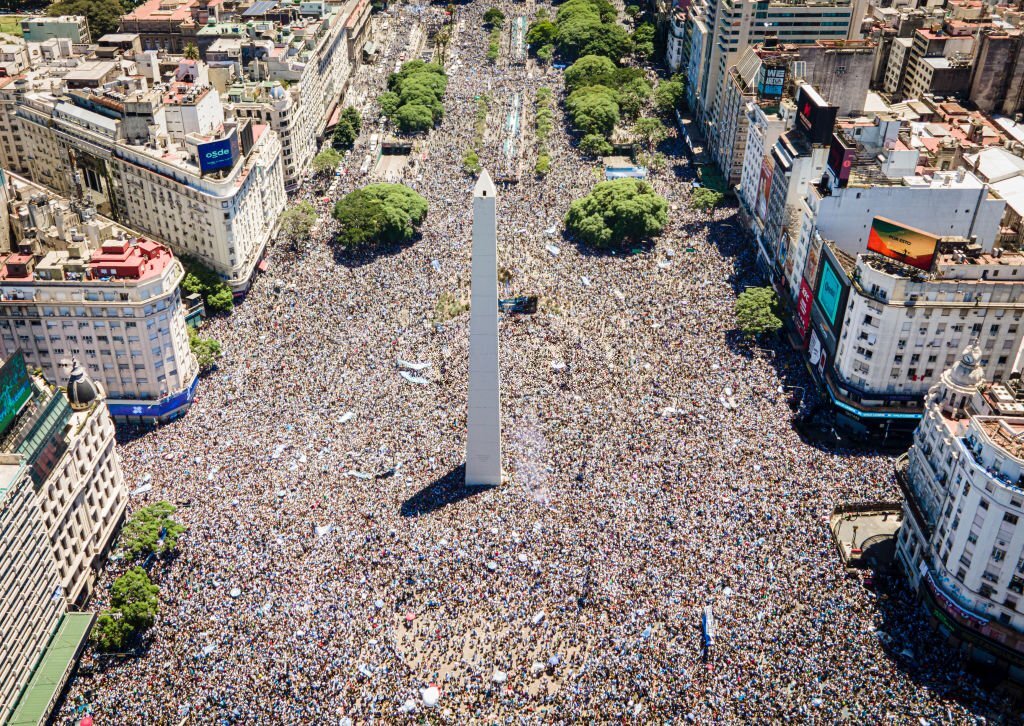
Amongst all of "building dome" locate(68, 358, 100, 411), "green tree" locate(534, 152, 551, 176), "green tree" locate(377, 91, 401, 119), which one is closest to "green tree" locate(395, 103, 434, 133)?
"green tree" locate(377, 91, 401, 119)

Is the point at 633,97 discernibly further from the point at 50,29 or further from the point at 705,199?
the point at 50,29

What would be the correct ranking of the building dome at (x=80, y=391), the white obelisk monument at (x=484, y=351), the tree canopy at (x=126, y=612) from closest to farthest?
the tree canopy at (x=126, y=612) < the white obelisk monument at (x=484, y=351) < the building dome at (x=80, y=391)

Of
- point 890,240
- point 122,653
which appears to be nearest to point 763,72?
point 890,240

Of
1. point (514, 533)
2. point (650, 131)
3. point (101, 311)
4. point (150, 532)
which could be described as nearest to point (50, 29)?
point (101, 311)

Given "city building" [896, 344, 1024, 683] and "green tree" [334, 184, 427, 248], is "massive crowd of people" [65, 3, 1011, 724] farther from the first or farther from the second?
"green tree" [334, 184, 427, 248]

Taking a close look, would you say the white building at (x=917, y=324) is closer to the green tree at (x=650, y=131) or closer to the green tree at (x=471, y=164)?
the green tree at (x=471, y=164)

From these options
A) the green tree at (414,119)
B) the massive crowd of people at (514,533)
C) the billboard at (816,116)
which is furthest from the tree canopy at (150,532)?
the green tree at (414,119)

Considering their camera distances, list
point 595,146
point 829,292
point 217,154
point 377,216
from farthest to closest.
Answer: point 595,146
point 377,216
point 217,154
point 829,292
